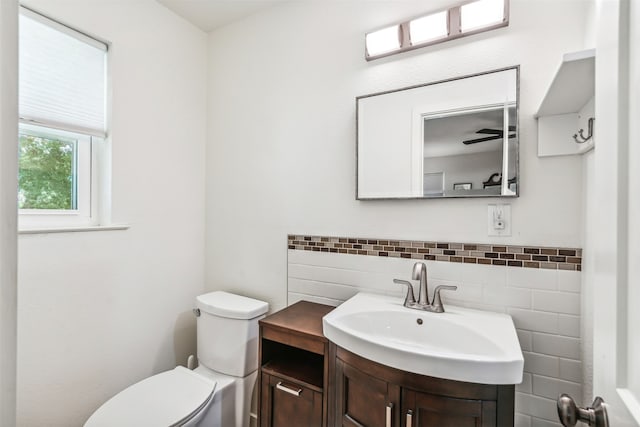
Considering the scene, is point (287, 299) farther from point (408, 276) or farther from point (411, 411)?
point (411, 411)

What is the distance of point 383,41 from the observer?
4.77ft

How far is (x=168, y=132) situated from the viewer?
72.2 inches

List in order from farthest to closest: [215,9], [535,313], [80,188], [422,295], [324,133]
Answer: [215,9]
[324,133]
[80,188]
[422,295]
[535,313]

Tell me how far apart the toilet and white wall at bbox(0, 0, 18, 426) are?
1060mm

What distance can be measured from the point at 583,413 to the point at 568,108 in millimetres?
1001

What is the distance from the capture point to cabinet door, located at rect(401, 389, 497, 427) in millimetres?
845

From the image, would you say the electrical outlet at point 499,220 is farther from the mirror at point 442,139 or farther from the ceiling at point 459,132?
the ceiling at point 459,132

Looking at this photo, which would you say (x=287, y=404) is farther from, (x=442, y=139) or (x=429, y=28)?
(x=429, y=28)

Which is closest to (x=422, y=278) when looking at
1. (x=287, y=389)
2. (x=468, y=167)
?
(x=468, y=167)

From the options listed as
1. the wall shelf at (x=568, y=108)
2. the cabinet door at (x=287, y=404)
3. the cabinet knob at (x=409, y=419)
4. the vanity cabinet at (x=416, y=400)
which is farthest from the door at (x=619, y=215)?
the cabinet door at (x=287, y=404)

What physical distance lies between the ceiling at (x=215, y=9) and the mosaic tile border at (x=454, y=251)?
4.59 feet

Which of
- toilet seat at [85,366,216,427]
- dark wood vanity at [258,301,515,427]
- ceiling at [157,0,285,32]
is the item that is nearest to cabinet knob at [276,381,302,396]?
dark wood vanity at [258,301,515,427]

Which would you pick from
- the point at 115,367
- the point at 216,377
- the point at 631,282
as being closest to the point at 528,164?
the point at 631,282

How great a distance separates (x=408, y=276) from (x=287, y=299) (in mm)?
713
